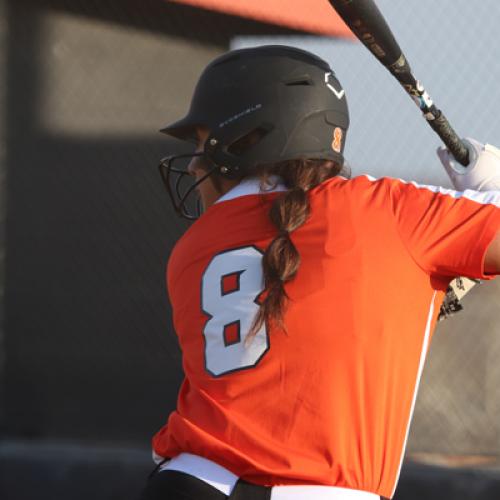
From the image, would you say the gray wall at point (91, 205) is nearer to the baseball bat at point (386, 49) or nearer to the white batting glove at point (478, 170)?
the baseball bat at point (386, 49)

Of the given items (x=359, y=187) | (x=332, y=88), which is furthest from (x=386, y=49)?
(x=359, y=187)

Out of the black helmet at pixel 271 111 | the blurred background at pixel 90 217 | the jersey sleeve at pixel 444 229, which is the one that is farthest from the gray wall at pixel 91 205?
the jersey sleeve at pixel 444 229

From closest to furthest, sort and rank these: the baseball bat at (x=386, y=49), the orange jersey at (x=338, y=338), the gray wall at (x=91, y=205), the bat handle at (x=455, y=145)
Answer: the orange jersey at (x=338, y=338) < the baseball bat at (x=386, y=49) < the bat handle at (x=455, y=145) < the gray wall at (x=91, y=205)

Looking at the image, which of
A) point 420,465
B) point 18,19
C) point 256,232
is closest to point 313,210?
point 256,232

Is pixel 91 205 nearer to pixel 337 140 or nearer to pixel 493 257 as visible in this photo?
pixel 337 140

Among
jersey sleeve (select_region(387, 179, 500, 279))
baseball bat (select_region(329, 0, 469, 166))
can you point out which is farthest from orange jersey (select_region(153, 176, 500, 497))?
baseball bat (select_region(329, 0, 469, 166))

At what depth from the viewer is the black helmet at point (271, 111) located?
2.19 m

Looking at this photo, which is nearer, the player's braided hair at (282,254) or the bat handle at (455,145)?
the player's braided hair at (282,254)

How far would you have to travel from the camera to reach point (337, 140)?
2.27 metres

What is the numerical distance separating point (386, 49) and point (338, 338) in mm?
834

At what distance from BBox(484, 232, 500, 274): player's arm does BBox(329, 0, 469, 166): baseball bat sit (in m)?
0.61

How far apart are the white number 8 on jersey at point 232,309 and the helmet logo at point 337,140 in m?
0.36

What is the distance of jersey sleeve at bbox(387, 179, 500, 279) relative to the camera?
6.40ft

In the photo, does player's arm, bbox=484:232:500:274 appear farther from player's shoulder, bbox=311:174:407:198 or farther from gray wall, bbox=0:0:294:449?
gray wall, bbox=0:0:294:449
